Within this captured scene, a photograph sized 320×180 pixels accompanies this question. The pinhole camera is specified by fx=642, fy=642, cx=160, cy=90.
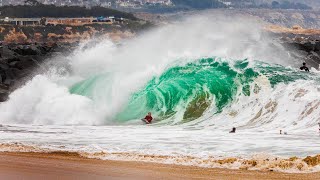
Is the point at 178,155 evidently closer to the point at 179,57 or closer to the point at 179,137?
the point at 179,137

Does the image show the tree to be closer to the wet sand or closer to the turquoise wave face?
the turquoise wave face

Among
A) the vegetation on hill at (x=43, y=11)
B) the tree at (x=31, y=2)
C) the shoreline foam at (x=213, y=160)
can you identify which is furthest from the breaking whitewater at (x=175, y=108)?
the tree at (x=31, y=2)

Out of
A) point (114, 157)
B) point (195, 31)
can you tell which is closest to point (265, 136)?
point (114, 157)

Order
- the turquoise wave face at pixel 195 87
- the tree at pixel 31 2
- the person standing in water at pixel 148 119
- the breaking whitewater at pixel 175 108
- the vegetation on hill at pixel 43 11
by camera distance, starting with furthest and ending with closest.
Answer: the tree at pixel 31 2 < the vegetation on hill at pixel 43 11 < the turquoise wave face at pixel 195 87 < the person standing in water at pixel 148 119 < the breaking whitewater at pixel 175 108

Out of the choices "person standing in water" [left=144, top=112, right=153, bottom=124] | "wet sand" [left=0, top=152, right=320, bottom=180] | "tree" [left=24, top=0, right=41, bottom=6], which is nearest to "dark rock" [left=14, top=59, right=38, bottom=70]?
"person standing in water" [left=144, top=112, right=153, bottom=124]

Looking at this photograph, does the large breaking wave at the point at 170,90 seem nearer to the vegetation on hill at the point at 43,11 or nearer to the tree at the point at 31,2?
the vegetation on hill at the point at 43,11

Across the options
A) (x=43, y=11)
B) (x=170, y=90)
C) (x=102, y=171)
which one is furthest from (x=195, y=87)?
(x=43, y=11)
